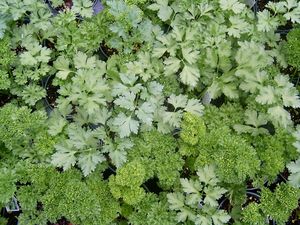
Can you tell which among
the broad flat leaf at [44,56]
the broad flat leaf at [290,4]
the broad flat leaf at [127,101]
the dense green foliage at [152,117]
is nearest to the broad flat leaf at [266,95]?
the dense green foliage at [152,117]

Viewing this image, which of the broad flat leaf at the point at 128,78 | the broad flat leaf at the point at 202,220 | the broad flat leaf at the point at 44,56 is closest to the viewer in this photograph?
the broad flat leaf at the point at 202,220

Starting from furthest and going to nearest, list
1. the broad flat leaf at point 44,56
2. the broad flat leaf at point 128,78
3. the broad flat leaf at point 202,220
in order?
1. the broad flat leaf at point 44,56
2. the broad flat leaf at point 128,78
3. the broad flat leaf at point 202,220

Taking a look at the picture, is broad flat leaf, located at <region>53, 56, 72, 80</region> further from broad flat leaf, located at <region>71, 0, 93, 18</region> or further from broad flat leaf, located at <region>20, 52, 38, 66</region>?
broad flat leaf, located at <region>71, 0, 93, 18</region>

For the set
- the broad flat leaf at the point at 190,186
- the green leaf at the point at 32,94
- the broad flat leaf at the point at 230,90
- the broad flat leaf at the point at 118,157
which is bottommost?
the broad flat leaf at the point at 190,186

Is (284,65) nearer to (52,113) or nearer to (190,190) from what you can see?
(190,190)

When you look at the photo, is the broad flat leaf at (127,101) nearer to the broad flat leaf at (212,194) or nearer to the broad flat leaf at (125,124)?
the broad flat leaf at (125,124)

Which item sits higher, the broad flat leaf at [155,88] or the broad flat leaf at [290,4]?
the broad flat leaf at [290,4]

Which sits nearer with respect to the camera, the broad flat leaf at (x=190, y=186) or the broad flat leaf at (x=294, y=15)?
the broad flat leaf at (x=190, y=186)
